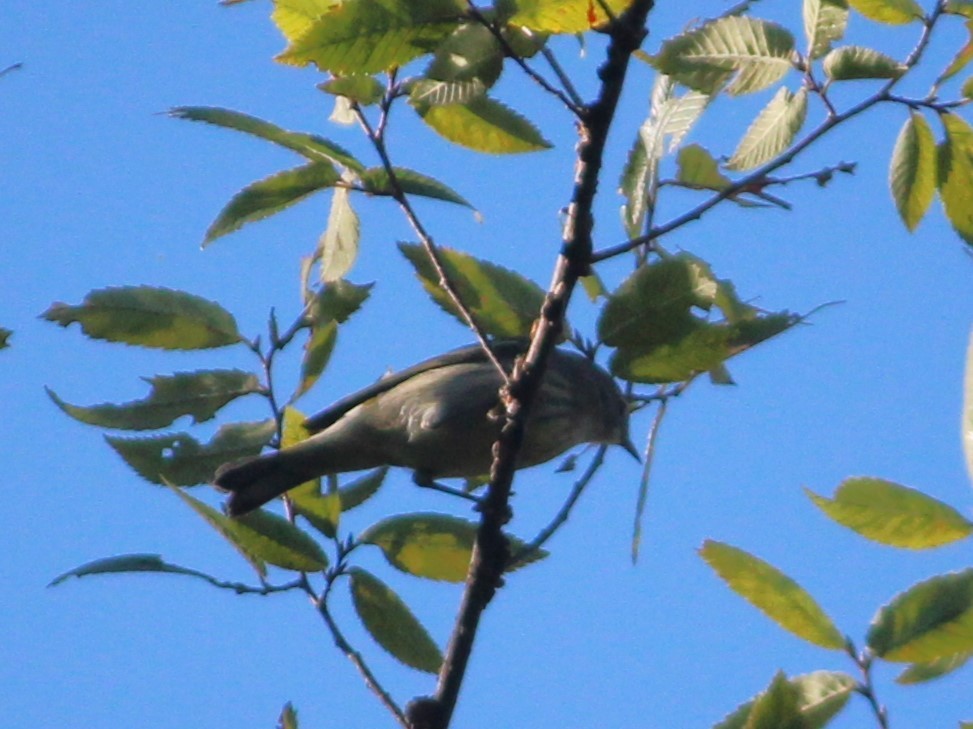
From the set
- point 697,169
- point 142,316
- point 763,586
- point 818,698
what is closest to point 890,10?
point 697,169

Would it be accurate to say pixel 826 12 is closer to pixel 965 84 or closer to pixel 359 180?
pixel 965 84

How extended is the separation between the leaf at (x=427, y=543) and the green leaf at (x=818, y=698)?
1059mm

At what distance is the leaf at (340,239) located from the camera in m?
3.27

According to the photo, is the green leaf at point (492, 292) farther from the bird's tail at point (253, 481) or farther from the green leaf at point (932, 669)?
the bird's tail at point (253, 481)

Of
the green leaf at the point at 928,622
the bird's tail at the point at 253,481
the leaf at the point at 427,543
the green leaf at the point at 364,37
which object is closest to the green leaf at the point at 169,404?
the leaf at the point at 427,543

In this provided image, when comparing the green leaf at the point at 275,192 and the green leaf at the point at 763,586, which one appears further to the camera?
the green leaf at the point at 275,192

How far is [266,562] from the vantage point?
3.03m

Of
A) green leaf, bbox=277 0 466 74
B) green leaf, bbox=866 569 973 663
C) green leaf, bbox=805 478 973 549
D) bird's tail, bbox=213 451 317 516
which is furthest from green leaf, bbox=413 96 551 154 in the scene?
bird's tail, bbox=213 451 317 516

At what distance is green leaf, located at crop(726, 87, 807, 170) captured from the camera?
2.79m

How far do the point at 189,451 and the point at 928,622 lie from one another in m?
1.96

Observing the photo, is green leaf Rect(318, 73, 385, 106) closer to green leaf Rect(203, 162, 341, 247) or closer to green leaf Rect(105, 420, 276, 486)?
green leaf Rect(203, 162, 341, 247)

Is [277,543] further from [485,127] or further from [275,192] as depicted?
[485,127]

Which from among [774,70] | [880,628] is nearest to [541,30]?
[774,70]

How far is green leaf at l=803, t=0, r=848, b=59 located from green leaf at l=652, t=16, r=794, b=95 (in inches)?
1.8
